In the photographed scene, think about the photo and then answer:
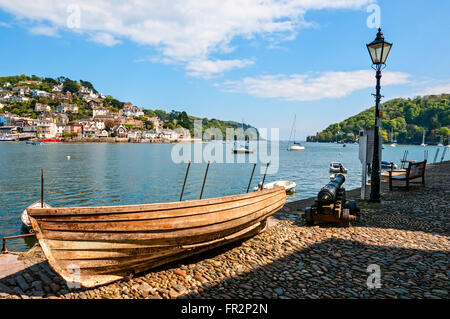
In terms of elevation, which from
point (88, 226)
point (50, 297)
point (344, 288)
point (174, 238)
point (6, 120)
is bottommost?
point (50, 297)

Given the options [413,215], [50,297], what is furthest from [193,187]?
[50,297]

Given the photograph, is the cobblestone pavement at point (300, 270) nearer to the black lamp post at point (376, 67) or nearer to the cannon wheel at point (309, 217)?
the cannon wheel at point (309, 217)

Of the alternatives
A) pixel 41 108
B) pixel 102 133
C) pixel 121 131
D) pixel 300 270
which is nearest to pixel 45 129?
pixel 102 133

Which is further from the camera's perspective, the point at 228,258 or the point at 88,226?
the point at 228,258

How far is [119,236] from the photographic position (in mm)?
4902

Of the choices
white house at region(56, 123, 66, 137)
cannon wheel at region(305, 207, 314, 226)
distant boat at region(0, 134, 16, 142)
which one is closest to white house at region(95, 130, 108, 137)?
white house at region(56, 123, 66, 137)

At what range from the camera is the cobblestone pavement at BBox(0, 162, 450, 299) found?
4641mm

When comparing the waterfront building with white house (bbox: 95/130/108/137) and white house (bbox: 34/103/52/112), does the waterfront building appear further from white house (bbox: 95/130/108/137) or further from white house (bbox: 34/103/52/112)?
white house (bbox: 34/103/52/112)

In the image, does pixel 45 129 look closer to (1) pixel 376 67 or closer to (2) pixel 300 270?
(1) pixel 376 67

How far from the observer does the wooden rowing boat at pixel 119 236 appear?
4699mm

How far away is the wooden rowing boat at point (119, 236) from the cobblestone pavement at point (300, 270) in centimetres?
34

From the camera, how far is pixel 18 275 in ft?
18.7
